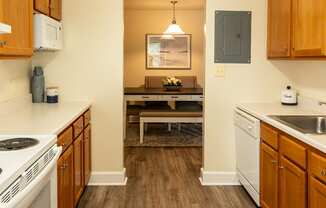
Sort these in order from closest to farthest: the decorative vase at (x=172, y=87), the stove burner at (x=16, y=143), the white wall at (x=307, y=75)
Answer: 1. the stove burner at (x=16, y=143)
2. the white wall at (x=307, y=75)
3. the decorative vase at (x=172, y=87)

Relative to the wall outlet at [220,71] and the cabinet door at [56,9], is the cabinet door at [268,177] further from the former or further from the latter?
the cabinet door at [56,9]

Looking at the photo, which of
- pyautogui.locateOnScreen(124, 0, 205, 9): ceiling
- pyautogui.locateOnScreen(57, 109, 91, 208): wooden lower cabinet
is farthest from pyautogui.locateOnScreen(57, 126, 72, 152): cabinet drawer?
pyautogui.locateOnScreen(124, 0, 205, 9): ceiling

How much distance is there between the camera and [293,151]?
104 inches

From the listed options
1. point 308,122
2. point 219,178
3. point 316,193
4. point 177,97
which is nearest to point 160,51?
point 177,97

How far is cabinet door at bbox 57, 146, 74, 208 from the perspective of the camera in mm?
2716


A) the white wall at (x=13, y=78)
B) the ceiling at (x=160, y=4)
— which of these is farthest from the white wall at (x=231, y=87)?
the ceiling at (x=160, y=4)

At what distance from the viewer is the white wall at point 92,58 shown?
161 inches

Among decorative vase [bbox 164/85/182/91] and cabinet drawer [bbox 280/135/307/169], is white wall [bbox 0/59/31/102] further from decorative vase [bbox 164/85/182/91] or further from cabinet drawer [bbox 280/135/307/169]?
decorative vase [bbox 164/85/182/91]

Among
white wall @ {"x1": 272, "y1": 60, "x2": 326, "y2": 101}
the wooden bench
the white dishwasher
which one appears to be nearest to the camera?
the white dishwasher

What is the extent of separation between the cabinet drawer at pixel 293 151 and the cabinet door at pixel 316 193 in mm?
142

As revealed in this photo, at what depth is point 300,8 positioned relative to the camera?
10.7 feet

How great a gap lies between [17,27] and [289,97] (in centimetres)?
259

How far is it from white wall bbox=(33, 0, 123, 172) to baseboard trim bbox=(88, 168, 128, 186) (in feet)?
1.53

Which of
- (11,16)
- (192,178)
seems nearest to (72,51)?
(11,16)
